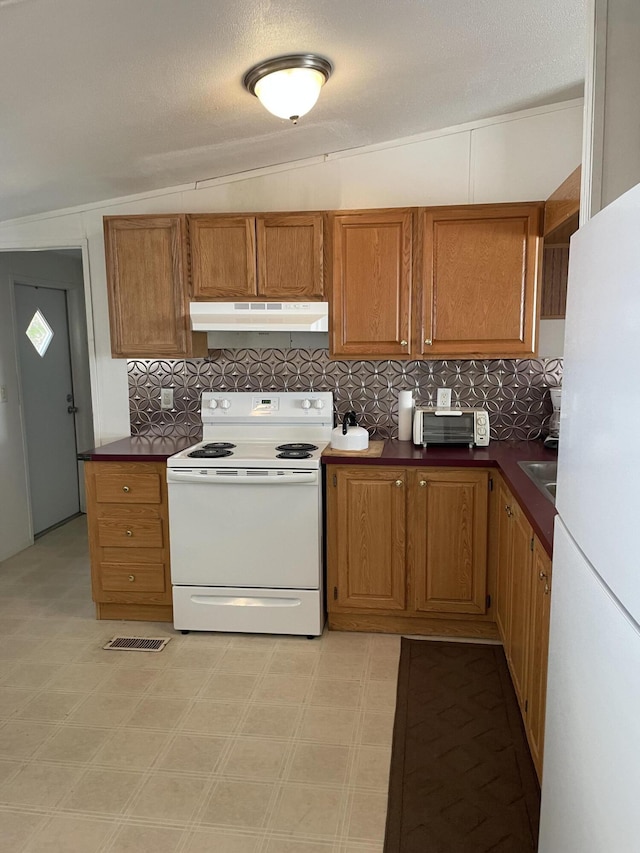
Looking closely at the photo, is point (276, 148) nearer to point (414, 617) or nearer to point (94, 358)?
point (94, 358)

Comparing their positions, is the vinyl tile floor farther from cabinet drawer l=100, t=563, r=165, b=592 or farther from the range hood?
the range hood

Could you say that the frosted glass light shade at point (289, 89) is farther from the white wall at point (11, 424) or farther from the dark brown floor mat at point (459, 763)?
the white wall at point (11, 424)

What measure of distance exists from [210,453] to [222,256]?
3.52ft

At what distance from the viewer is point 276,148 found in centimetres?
331

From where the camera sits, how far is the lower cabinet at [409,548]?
312 cm

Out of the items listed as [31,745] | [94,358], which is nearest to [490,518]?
[31,745]

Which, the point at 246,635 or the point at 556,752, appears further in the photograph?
the point at 246,635

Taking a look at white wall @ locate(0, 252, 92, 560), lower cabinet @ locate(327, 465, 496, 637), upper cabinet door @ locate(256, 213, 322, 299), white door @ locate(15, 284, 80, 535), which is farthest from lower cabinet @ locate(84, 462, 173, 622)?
white door @ locate(15, 284, 80, 535)

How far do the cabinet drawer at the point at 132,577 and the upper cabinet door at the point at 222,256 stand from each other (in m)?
1.50

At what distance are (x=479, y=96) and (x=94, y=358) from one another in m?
2.64

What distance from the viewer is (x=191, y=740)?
2.43 meters

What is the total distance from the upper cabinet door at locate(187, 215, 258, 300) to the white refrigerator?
92.6 inches

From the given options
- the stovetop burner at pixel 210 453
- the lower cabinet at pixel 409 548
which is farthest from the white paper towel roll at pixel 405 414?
the stovetop burner at pixel 210 453

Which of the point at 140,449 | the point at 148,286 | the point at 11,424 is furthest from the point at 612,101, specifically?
the point at 11,424
